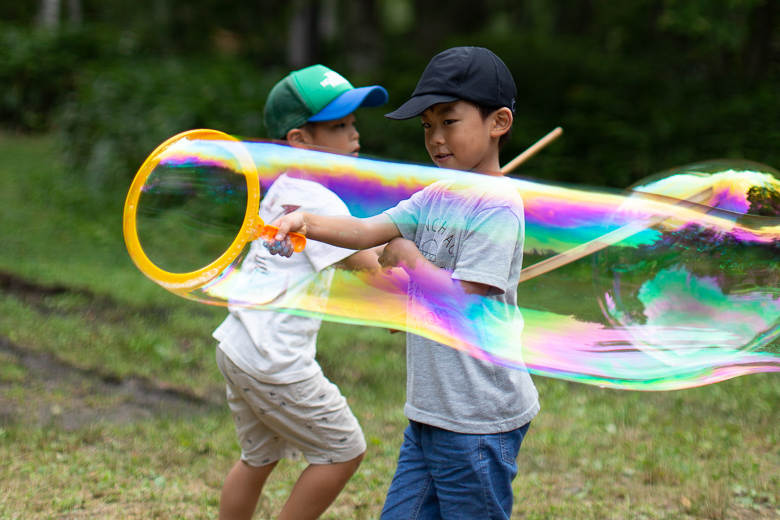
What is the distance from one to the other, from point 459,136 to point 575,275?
2.54 feet

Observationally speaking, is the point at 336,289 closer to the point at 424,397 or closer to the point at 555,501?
the point at 424,397

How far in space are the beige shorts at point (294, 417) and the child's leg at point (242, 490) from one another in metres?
0.04

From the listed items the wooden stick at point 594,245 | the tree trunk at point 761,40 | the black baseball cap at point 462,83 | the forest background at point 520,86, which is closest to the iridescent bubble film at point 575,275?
the wooden stick at point 594,245

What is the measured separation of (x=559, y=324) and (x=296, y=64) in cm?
1123

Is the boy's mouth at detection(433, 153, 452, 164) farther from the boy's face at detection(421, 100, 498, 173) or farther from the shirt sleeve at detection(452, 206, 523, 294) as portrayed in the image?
the shirt sleeve at detection(452, 206, 523, 294)

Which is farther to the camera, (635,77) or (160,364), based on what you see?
(635,77)

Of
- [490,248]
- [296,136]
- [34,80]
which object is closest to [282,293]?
[296,136]

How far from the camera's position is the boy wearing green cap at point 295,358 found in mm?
2391

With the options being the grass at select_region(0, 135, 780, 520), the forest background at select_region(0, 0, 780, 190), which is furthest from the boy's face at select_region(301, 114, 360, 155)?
the forest background at select_region(0, 0, 780, 190)

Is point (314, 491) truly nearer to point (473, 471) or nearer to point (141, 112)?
point (473, 471)

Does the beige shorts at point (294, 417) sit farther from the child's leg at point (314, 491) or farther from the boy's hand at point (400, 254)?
the boy's hand at point (400, 254)

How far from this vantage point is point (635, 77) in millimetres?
10672

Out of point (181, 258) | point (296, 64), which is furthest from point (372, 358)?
point (296, 64)

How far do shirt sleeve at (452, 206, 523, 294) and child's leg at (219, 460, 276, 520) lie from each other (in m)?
1.27
